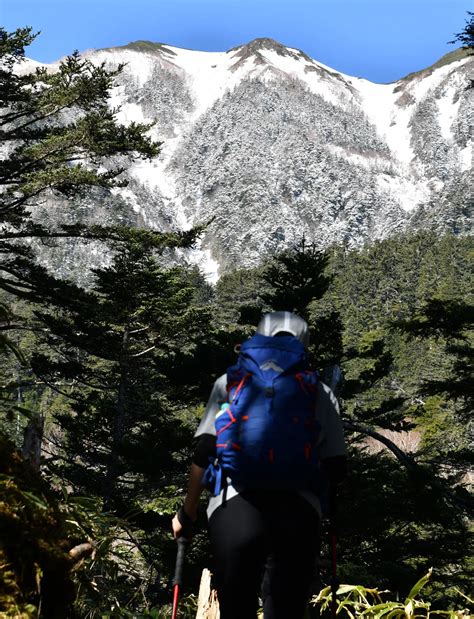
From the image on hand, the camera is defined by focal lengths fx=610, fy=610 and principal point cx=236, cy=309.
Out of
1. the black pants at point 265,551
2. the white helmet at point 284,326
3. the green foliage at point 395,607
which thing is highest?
the white helmet at point 284,326

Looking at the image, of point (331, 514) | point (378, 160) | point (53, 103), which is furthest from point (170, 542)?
point (378, 160)

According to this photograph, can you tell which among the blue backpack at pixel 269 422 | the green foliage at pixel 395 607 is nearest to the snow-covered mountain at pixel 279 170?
the green foliage at pixel 395 607

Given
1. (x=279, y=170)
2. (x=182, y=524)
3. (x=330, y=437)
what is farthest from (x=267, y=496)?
(x=279, y=170)

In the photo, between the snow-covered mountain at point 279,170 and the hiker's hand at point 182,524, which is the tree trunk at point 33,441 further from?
the snow-covered mountain at point 279,170

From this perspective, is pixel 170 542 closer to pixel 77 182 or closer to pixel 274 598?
pixel 77 182

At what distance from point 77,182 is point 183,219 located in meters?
162

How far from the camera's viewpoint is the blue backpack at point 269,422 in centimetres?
205

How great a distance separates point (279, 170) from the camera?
583 feet

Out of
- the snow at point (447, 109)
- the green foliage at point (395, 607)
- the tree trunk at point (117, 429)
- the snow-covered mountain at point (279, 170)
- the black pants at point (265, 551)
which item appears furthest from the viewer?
the snow at point (447, 109)

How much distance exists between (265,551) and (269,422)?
1.42ft

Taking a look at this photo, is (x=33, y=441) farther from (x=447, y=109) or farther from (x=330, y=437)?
(x=447, y=109)

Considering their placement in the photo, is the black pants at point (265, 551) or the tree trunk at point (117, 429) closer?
the black pants at point (265, 551)

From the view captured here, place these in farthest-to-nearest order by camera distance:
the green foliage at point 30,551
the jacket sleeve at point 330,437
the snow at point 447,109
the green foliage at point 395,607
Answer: the snow at point 447,109 → the green foliage at point 395,607 → the jacket sleeve at point 330,437 → the green foliage at point 30,551

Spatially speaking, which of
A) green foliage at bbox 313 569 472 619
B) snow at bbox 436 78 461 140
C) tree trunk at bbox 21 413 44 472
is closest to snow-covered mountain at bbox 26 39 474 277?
snow at bbox 436 78 461 140
